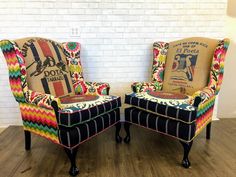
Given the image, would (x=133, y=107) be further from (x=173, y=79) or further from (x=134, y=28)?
(x=134, y=28)

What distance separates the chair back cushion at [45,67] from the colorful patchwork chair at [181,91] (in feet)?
2.20

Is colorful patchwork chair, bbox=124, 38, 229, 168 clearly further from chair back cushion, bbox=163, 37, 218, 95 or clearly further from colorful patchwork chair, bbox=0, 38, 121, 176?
colorful patchwork chair, bbox=0, 38, 121, 176

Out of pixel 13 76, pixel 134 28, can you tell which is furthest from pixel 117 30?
pixel 13 76

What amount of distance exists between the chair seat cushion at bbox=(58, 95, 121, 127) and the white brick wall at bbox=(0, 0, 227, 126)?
0.73 metres

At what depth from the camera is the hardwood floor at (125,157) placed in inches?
63.6

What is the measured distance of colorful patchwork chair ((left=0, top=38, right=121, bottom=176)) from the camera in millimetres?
1559

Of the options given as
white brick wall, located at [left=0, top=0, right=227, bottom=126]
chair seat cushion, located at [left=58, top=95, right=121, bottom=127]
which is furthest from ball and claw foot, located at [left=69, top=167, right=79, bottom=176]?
white brick wall, located at [left=0, top=0, right=227, bottom=126]

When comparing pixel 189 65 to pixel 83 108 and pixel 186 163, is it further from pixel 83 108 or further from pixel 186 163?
pixel 83 108

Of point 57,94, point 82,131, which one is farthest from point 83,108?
point 57,94

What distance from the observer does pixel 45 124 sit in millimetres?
1679

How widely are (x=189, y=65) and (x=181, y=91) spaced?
28 centimetres

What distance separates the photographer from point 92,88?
2.16 m

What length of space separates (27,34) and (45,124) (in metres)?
1.28

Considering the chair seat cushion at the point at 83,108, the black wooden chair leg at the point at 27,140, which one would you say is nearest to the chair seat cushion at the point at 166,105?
the chair seat cushion at the point at 83,108
